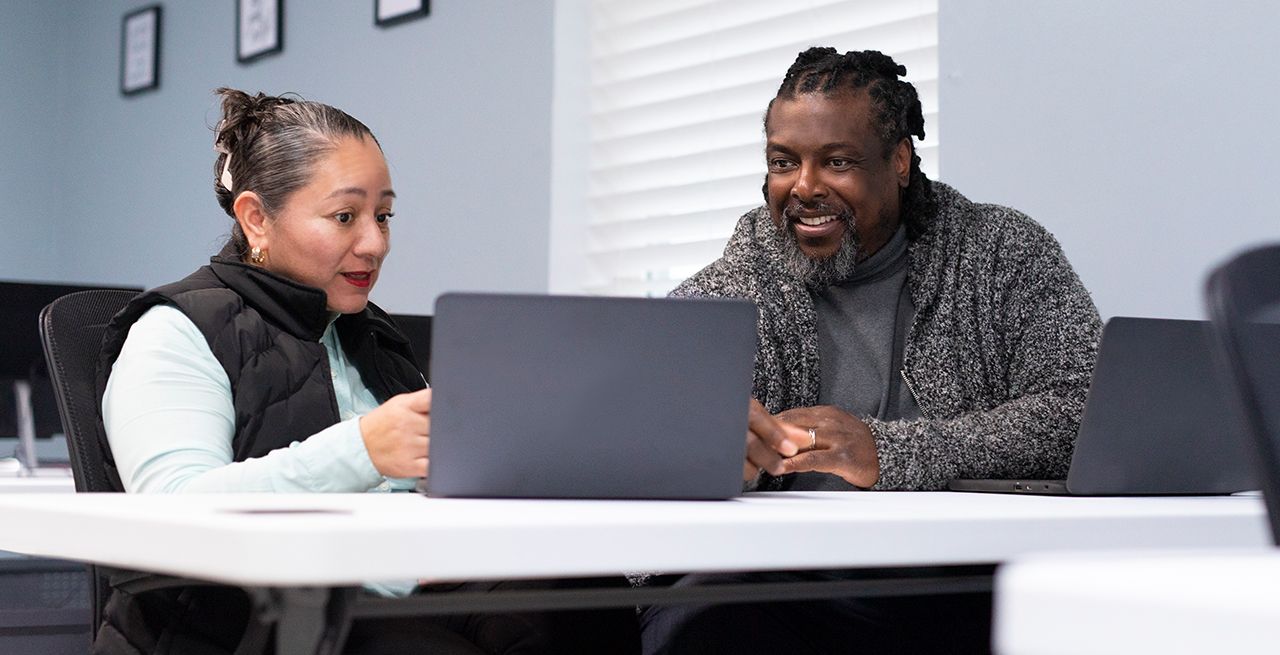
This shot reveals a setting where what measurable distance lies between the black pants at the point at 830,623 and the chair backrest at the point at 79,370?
62cm

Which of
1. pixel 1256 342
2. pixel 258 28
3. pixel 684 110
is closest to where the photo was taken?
pixel 1256 342

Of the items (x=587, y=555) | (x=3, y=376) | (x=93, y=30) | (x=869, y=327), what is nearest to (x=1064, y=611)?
(x=587, y=555)

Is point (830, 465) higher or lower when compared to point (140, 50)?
lower

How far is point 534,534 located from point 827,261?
123 centimetres

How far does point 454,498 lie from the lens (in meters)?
1.17

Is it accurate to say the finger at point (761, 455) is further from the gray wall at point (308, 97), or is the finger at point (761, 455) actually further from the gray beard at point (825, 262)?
the gray wall at point (308, 97)

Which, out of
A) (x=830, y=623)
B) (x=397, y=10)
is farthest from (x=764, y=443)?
(x=397, y=10)

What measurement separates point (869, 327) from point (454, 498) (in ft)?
3.32

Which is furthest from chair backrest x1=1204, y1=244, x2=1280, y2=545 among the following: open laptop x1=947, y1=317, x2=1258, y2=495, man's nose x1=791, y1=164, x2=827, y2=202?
man's nose x1=791, y1=164, x2=827, y2=202

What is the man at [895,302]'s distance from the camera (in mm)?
1746

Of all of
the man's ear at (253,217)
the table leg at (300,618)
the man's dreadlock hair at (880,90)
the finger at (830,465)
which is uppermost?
the man's dreadlock hair at (880,90)

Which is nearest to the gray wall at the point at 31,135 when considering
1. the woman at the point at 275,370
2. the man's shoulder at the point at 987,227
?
the woman at the point at 275,370

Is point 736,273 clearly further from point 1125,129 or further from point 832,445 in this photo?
point 1125,129

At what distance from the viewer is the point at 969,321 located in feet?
6.50
